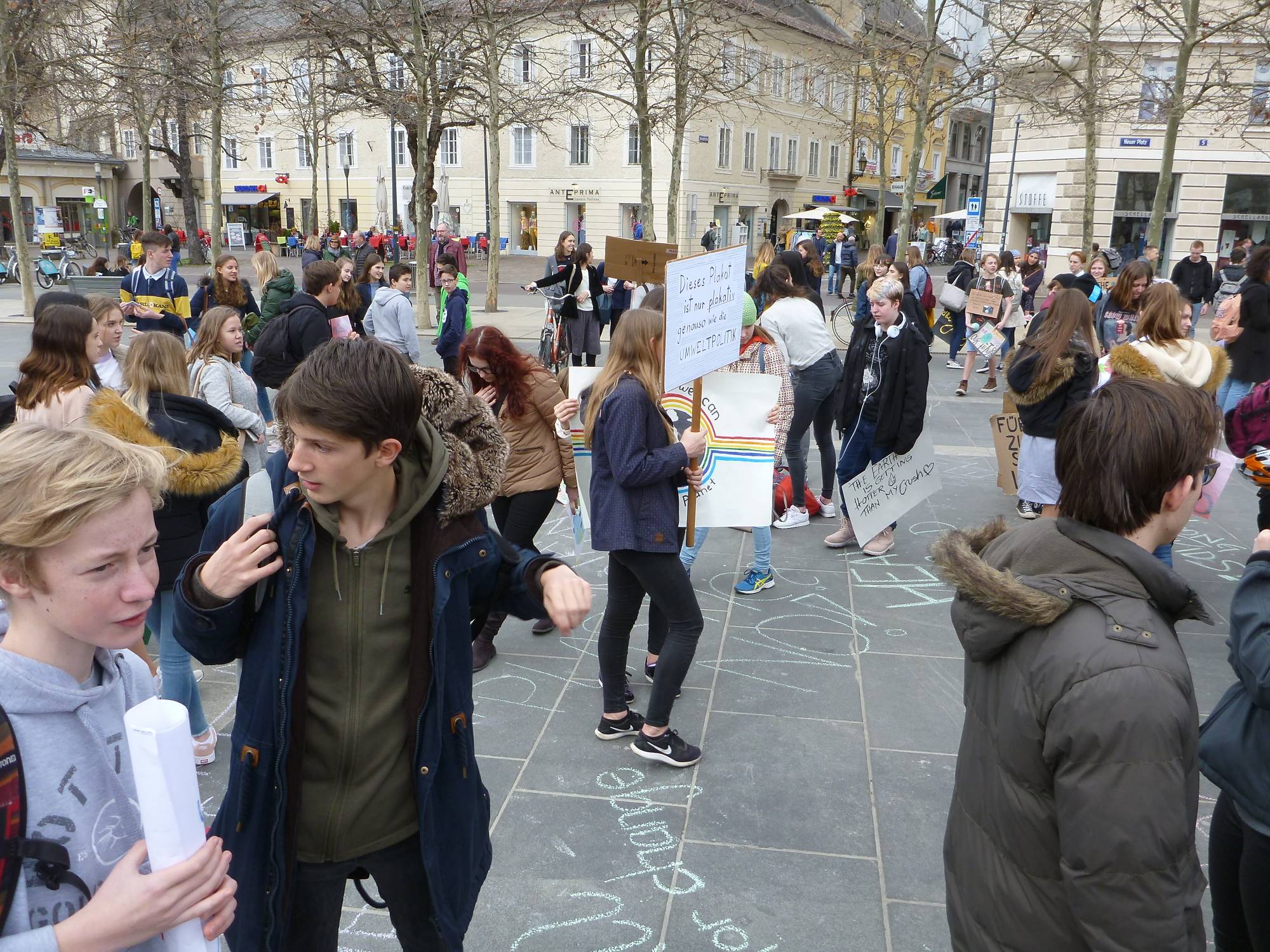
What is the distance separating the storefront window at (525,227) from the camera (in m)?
48.6

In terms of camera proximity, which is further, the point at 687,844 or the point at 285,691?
the point at 687,844

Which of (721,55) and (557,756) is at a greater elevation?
(721,55)

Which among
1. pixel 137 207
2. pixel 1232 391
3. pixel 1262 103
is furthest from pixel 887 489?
pixel 137 207

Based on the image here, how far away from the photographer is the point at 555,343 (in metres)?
13.1

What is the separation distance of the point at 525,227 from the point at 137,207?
25.4m

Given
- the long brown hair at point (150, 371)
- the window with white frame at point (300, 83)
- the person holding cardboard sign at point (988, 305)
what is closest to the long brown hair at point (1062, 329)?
the long brown hair at point (150, 371)

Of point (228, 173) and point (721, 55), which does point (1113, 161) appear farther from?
point (228, 173)

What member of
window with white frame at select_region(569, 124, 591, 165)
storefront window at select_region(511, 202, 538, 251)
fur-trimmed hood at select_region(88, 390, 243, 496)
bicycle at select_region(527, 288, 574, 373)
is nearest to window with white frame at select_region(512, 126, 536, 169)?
storefront window at select_region(511, 202, 538, 251)

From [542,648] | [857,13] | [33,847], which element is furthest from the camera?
[857,13]

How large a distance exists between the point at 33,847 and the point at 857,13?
56.9 meters

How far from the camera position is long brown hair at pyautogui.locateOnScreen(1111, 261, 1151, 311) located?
8531mm

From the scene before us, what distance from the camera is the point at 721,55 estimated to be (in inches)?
760

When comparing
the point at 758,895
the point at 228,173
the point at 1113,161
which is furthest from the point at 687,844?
the point at 228,173

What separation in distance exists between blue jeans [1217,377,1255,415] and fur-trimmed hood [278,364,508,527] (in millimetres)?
7425
